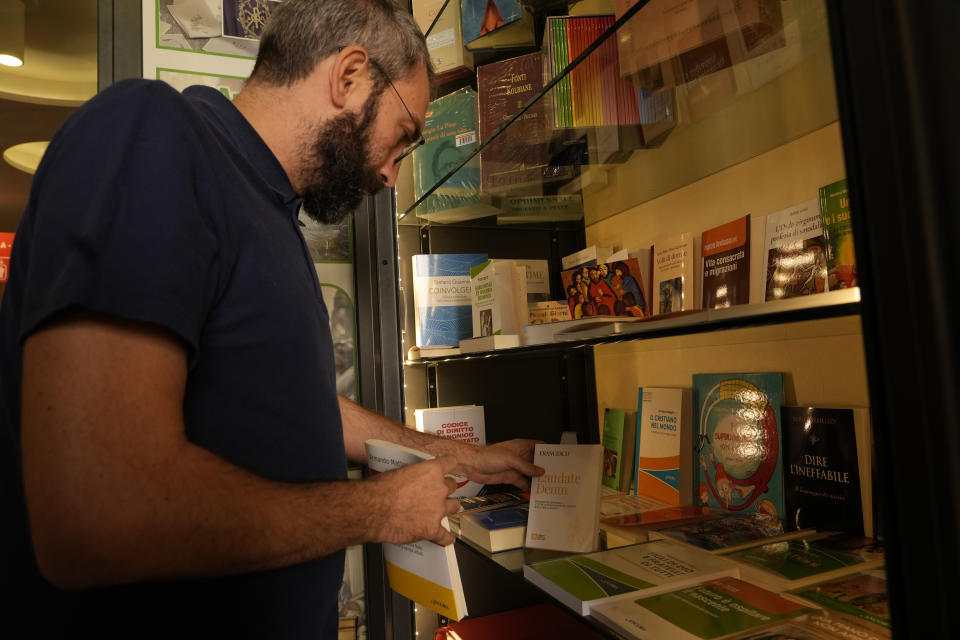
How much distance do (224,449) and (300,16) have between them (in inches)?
34.1

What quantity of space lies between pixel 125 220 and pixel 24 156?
1.47 meters

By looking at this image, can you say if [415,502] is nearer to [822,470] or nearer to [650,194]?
[822,470]

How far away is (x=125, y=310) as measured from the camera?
0.64m

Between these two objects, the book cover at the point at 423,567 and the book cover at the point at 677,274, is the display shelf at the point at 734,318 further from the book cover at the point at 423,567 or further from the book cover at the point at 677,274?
the book cover at the point at 423,567

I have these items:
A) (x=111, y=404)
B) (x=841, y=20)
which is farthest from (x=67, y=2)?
(x=841, y=20)

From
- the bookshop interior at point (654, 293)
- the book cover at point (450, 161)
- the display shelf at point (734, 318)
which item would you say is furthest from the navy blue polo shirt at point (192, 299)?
the book cover at point (450, 161)

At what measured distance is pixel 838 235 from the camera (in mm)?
1039

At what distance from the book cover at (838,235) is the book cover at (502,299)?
0.78 meters

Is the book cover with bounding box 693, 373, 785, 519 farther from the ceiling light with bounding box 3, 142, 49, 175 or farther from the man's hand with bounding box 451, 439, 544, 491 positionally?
the ceiling light with bounding box 3, 142, 49, 175

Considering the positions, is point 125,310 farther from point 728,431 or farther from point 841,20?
point 728,431

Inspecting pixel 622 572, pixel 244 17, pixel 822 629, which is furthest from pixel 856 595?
pixel 244 17

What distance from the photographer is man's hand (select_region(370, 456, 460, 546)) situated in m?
0.93

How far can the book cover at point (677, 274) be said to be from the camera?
134cm

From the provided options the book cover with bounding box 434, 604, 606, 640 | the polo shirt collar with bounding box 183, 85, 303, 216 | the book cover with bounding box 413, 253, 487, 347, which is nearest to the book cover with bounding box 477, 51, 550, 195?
the book cover with bounding box 413, 253, 487, 347
